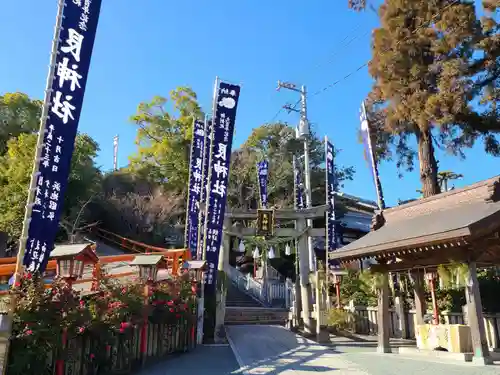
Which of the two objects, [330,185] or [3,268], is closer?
[3,268]

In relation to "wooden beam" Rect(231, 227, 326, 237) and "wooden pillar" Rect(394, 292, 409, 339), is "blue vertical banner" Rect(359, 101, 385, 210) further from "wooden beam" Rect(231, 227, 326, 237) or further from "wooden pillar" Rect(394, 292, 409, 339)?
"wooden pillar" Rect(394, 292, 409, 339)

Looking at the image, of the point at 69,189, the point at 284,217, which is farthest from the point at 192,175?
the point at 69,189

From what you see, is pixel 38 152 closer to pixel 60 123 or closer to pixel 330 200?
pixel 60 123

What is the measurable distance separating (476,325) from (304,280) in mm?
6726

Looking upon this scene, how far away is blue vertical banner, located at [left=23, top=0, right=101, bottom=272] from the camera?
258 inches

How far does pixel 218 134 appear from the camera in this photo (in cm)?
1261

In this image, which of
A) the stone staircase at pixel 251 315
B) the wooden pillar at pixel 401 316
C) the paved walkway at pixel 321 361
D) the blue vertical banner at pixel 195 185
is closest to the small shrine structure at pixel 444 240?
the paved walkway at pixel 321 361

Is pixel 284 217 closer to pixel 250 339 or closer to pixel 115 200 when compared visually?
pixel 250 339

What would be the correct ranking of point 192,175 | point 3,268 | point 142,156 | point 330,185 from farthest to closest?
point 142,156, point 330,185, point 192,175, point 3,268

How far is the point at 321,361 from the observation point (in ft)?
28.3

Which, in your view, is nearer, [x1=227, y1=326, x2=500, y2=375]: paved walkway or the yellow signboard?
[x1=227, y1=326, x2=500, y2=375]: paved walkway

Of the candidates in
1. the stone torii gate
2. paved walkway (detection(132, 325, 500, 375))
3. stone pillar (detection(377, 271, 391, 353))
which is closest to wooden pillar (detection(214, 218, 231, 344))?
the stone torii gate

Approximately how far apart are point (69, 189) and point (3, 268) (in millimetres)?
20200

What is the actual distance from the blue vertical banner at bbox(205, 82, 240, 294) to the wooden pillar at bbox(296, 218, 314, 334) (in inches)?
128
